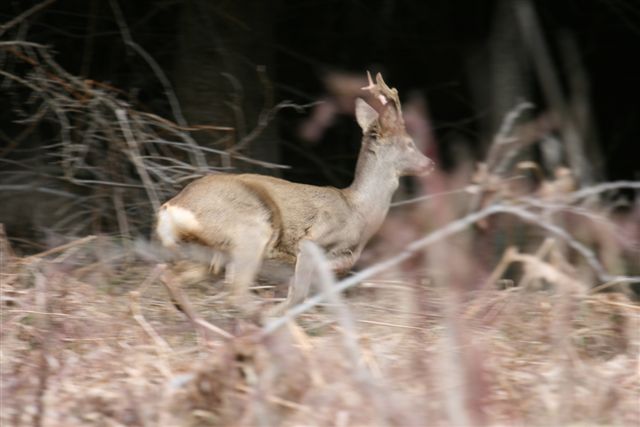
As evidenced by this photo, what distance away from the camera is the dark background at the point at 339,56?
7.95m

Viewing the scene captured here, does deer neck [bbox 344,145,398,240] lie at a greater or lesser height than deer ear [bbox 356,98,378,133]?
lesser

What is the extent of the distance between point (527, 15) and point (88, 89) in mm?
4334

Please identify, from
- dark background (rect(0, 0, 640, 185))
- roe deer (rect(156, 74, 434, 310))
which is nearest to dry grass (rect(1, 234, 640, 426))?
roe deer (rect(156, 74, 434, 310))

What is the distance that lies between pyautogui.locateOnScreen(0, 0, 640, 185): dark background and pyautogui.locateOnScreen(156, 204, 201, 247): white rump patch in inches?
68.8

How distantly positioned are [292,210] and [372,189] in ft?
2.54

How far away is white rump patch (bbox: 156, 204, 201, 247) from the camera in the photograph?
5.90 m

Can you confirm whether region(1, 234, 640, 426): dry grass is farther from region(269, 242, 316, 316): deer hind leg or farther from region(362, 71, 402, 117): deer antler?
region(362, 71, 402, 117): deer antler

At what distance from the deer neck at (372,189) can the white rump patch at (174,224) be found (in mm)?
1213

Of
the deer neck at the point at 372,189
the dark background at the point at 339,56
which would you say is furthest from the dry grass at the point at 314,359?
the dark background at the point at 339,56

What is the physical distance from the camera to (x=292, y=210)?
6.28m

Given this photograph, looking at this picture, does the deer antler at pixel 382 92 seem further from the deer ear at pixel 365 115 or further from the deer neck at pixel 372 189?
the deer neck at pixel 372 189

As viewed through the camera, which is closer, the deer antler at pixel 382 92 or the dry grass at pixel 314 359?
the dry grass at pixel 314 359

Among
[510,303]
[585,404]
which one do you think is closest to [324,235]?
[510,303]

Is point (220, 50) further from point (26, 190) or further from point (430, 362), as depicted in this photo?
point (430, 362)
